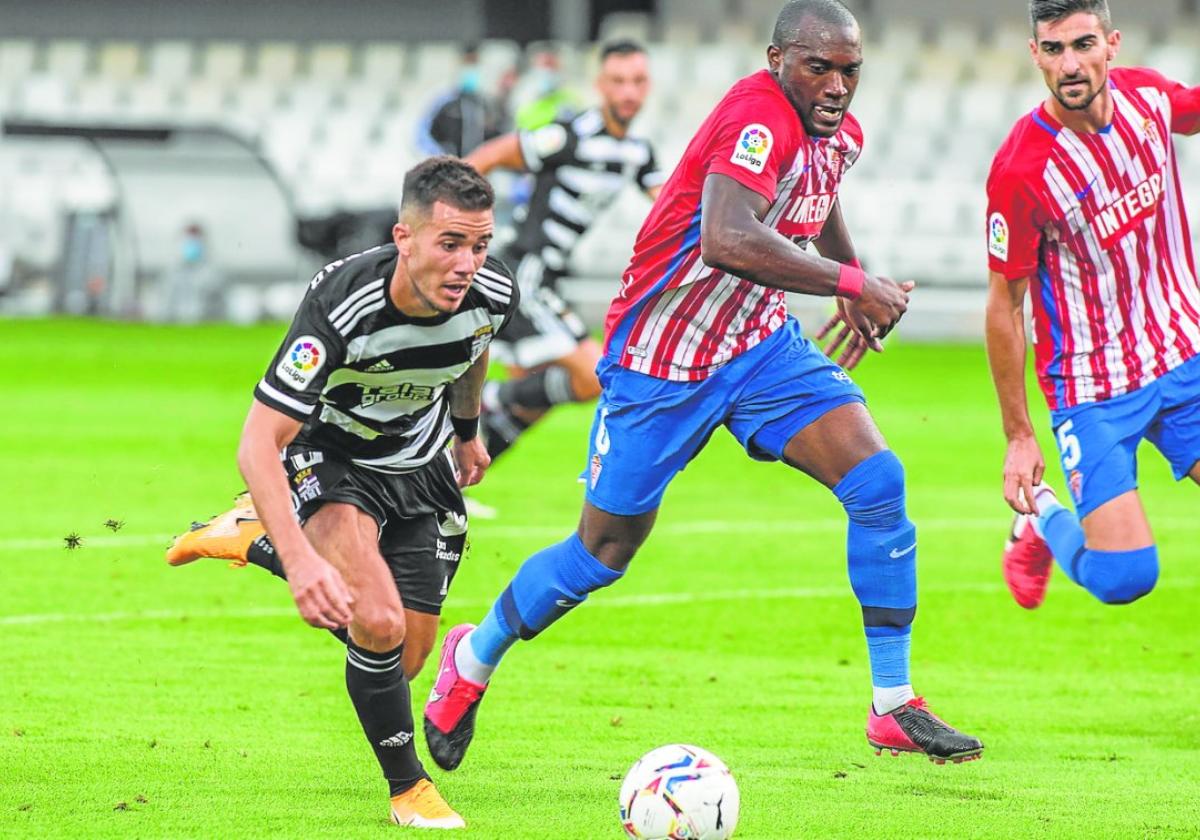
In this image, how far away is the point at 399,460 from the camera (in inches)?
225

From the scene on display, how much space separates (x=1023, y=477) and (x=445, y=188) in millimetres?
2251

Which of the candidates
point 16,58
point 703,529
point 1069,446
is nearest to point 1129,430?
point 1069,446

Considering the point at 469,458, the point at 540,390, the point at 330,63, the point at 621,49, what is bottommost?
the point at 330,63

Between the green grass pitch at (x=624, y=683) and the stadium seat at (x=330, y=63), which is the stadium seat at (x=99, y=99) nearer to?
the stadium seat at (x=330, y=63)

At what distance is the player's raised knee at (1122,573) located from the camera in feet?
21.0

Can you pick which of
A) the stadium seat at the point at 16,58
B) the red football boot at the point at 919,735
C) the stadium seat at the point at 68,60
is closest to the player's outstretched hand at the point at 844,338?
the red football boot at the point at 919,735

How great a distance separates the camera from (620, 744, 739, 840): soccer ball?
4770 millimetres

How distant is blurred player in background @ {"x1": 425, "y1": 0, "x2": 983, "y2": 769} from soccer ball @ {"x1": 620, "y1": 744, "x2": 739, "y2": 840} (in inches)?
42.0

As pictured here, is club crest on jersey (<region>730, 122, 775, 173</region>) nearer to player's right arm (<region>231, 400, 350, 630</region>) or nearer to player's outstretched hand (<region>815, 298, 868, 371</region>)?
player's outstretched hand (<region>815, 298, 868, 371</region>)

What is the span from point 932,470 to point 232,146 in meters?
16.5

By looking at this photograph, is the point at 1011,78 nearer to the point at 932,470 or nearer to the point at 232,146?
the point at 232,146

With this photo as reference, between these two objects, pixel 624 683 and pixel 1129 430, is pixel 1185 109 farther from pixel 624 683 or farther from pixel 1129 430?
pixel 624 683

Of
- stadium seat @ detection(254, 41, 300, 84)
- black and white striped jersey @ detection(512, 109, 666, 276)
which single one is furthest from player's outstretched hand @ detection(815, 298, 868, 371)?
stadium seat @ detection(254, 41, 300, 84)

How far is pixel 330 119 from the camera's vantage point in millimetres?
33188
